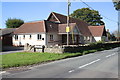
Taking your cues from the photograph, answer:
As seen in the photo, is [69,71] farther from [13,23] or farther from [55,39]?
[13,23]

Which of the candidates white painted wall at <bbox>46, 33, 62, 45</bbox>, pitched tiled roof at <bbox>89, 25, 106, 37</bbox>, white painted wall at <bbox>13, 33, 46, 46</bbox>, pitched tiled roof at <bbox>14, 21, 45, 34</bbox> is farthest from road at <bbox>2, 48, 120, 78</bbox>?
pitched tiled roof at <bbox>89, 25, 106, 37</bbox>

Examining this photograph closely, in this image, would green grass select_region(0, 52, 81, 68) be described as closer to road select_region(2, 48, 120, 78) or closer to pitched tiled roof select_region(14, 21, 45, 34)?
road select_region(2, 48, 120, 78)

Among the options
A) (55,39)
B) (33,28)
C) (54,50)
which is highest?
(33,28)

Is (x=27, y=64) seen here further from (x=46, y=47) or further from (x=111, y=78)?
(x=46, y=47)

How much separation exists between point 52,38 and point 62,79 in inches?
1128

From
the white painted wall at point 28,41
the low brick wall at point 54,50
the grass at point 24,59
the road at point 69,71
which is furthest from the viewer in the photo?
the white painted wall at point 28,41

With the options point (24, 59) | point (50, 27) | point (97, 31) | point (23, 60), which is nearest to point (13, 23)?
point (97, 31)

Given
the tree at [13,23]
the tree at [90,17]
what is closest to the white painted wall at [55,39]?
the tree at [13,23]

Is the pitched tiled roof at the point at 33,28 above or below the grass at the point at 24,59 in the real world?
above

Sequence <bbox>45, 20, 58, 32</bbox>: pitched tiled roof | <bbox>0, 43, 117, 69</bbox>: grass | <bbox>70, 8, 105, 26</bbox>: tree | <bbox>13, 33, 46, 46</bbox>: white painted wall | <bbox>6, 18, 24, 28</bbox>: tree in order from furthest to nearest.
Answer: <bbox>70, 8, 105, 26</bbox>: tree → <bbox>6, 18, 24, 28</bbox>: tree → <bbox>45, 20, 58, 32</bbox>: pitched tiled roof → <bbox>13, 33, 46, 46</bbox>: white painted wall → <bbox>0, 43, 117, 69</bbox>: grass

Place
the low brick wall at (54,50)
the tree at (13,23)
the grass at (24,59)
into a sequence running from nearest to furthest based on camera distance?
1. the grass at (24,59)
2. the low brick wall at (54,50)
3. the tree at (13,23)

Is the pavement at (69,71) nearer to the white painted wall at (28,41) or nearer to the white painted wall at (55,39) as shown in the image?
the white painted wall at (28,41)

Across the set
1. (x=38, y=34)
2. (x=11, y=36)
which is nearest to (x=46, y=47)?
(x=38, y=34)

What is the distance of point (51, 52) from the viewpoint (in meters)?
22.3
